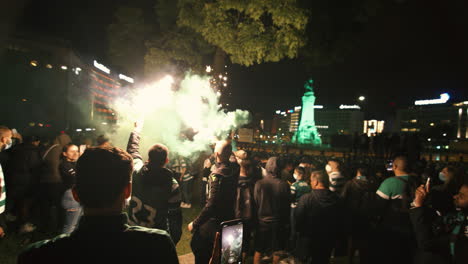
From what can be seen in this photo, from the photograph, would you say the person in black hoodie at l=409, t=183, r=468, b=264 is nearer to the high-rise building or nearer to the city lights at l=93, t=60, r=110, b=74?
the high-rise building

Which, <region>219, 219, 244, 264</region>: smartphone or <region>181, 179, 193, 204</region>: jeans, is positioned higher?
<region>219, 219, 244, 264</region>: smartphone

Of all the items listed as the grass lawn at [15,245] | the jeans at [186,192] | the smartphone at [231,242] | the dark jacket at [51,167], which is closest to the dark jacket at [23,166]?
the dark jacket at [51,167]

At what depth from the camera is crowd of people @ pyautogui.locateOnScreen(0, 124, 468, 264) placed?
1.54m

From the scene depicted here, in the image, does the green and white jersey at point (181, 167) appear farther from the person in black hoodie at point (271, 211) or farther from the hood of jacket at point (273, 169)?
the hood of jacket at point (273, 169)

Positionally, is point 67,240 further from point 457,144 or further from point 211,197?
point 457,144

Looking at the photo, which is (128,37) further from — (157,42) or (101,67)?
(101,67)

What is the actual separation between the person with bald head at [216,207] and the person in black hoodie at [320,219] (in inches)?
50.4

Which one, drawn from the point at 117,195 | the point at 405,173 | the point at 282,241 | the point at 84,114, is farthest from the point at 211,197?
the point at 84,114

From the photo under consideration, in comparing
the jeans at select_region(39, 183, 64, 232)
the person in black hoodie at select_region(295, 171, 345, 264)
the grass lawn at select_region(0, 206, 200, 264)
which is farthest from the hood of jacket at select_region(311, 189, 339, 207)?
the jeans at select_region(39, 183, 64, 232)

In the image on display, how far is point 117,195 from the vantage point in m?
1.54

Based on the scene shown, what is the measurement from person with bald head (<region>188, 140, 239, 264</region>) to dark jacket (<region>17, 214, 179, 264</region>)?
7.68 ft

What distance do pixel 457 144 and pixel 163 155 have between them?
19932 millimetres

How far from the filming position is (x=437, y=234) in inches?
166

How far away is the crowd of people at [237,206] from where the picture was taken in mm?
1538
